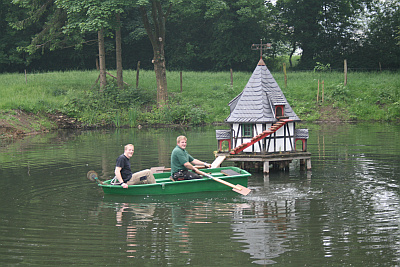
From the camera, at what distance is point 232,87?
40.6m

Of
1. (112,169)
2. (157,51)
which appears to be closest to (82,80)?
(157,51)

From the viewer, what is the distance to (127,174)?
45.5 ft

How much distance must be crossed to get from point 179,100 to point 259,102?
21.0 metres

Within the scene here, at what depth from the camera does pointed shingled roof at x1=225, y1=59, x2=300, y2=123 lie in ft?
57.1

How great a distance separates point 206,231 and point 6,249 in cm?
367

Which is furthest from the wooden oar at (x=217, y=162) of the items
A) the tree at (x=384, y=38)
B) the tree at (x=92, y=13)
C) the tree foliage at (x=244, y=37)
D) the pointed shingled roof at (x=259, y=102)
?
the tree at (x=384, y=38)

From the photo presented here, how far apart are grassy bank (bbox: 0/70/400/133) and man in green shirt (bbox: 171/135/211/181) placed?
69.6 feet

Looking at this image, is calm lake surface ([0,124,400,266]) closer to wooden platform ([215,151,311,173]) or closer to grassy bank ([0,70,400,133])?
wooden platform ([215,151,311,173])

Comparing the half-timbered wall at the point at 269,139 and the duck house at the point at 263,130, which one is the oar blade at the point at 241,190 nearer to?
the duck house at the point at 263,130

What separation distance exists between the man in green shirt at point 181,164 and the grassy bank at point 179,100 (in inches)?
835

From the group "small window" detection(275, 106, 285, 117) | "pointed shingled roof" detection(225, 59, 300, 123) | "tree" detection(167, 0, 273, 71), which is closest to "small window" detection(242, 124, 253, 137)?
"pointed shingled roof" detection(225, 59, 300, 123)

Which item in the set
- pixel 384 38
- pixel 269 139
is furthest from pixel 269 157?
pixel 384 38

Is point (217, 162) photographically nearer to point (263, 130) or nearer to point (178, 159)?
point (263, 130)

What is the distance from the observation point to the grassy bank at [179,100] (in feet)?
117
